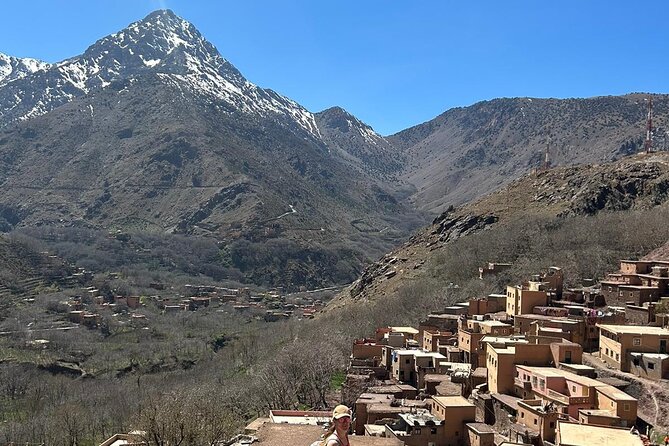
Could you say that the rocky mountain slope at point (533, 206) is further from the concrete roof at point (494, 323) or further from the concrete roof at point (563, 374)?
the concrete roof at point (563, 374)

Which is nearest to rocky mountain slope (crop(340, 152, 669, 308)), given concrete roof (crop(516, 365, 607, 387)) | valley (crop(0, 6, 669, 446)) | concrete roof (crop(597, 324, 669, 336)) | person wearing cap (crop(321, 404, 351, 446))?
valley (crop(0, 6, 669, 446))

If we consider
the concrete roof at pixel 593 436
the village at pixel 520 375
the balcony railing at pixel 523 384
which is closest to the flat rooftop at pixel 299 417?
the village at pixel 520 375

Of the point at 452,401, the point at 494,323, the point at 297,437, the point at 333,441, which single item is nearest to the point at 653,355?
the point at 452,401

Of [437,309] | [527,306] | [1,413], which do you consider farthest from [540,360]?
[1,413]

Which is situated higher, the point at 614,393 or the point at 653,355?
the point at 653,355

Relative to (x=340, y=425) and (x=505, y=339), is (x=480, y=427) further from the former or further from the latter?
(x=340, y=425)

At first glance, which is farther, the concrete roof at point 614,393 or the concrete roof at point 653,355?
the concrete roof at point 653,355

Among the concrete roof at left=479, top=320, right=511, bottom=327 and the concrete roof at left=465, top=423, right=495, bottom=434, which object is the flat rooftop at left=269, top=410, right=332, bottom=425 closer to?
the concrete roof at left=465, top=423, right=495, bottom=434
